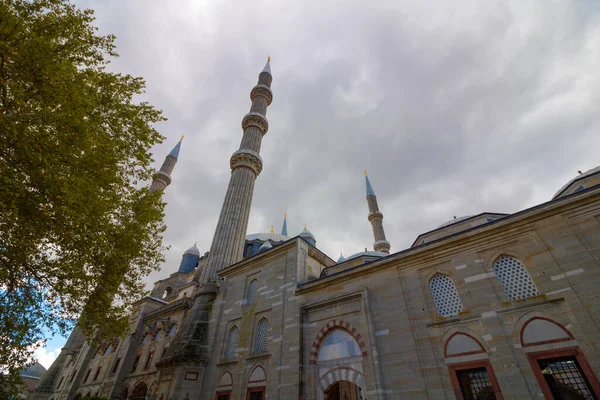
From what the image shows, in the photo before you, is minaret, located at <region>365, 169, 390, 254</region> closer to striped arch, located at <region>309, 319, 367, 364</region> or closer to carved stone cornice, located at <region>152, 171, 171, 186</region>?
striped arch, located at <region>309, 319, 367, 364</region>

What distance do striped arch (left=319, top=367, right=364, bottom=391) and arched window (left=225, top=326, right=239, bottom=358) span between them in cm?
508

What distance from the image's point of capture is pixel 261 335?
510 inches

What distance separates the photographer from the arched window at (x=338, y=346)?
10.1 meters

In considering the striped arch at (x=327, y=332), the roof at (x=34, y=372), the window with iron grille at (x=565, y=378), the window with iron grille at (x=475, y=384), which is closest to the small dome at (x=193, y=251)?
the striped arch at (x=327, y=332)

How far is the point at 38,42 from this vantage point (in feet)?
20.6

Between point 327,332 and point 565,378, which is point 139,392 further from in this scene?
point 565,378

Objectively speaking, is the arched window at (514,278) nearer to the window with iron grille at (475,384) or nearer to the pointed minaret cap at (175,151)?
the window with iron grille at (475,384)

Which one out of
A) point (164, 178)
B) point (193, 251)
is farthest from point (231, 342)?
point (164, 178)

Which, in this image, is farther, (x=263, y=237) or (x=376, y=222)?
(x=263, y=237)

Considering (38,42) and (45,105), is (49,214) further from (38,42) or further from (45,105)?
(38,42)

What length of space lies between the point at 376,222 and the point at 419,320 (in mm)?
19400

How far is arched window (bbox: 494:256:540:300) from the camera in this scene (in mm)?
8107

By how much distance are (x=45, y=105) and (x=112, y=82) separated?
7.39 ft

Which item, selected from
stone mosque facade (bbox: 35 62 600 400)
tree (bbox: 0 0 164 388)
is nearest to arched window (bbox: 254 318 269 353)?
stone mosque facade (bbox: 35 62 600 400)
